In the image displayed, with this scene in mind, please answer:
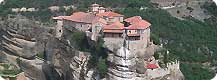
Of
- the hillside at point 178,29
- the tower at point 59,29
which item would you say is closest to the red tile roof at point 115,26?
the tower at point 59,29

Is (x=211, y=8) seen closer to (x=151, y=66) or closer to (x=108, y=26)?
(x=108, y=26)

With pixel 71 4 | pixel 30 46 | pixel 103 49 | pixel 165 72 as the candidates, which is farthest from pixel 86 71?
pixel 71 4

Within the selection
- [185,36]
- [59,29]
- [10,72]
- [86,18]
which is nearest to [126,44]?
[86,18]

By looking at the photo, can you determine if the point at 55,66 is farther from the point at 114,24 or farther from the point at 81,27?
the point at 114,24

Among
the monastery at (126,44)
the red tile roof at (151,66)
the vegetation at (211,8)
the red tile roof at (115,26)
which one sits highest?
the red tile roof at (115,26)

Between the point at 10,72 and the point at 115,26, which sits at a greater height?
the point at 115,26

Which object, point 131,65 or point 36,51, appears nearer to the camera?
point 131,65

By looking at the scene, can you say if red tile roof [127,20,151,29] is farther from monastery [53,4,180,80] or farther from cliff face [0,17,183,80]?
cliff face [0,17,183,80]

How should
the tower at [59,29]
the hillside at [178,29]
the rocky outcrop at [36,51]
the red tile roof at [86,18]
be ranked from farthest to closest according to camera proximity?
1. the hillside at [178,29]
2. the tower at [59,29]
3. the rocky outcrop at [36,51]
4. the red tile roof at [86,18]

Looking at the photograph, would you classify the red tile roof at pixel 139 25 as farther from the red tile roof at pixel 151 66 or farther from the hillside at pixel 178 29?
the hillside at pixel 178 29
